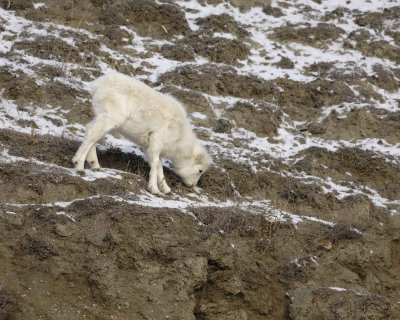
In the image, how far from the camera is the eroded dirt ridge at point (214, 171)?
8055 millimetres

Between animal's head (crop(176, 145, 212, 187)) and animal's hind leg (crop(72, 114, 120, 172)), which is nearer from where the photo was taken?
animal's hind leg (crop(72, 114, 120, 172))

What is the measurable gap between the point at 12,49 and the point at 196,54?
5493mm

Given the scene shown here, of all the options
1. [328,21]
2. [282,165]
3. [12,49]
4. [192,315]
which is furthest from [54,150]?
[328,21]

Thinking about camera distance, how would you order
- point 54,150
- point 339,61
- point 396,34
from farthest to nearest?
1. point 396,34
2. point 339,61
3. point 54,150

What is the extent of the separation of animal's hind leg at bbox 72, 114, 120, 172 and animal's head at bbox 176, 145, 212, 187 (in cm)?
180

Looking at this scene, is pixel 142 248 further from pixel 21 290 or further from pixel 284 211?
pixel 284 211

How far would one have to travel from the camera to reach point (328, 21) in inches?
824

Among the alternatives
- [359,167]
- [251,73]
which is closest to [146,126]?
[359,167]

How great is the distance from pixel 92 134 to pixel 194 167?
2.23 meters

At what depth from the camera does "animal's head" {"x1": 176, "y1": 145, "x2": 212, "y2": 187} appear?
11.2 meters

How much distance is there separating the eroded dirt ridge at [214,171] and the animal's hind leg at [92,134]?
0.71ft

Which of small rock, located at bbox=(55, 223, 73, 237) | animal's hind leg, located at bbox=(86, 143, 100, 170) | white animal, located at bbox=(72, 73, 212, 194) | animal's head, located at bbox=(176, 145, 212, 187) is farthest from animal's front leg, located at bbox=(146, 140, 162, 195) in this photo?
small rock, located at bbox=(55, 223, 73, 237)

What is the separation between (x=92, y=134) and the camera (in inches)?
391

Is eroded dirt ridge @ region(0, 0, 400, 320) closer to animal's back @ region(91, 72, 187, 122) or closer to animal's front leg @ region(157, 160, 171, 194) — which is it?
animal's front leg @ region(157, 160, 171, 194)
